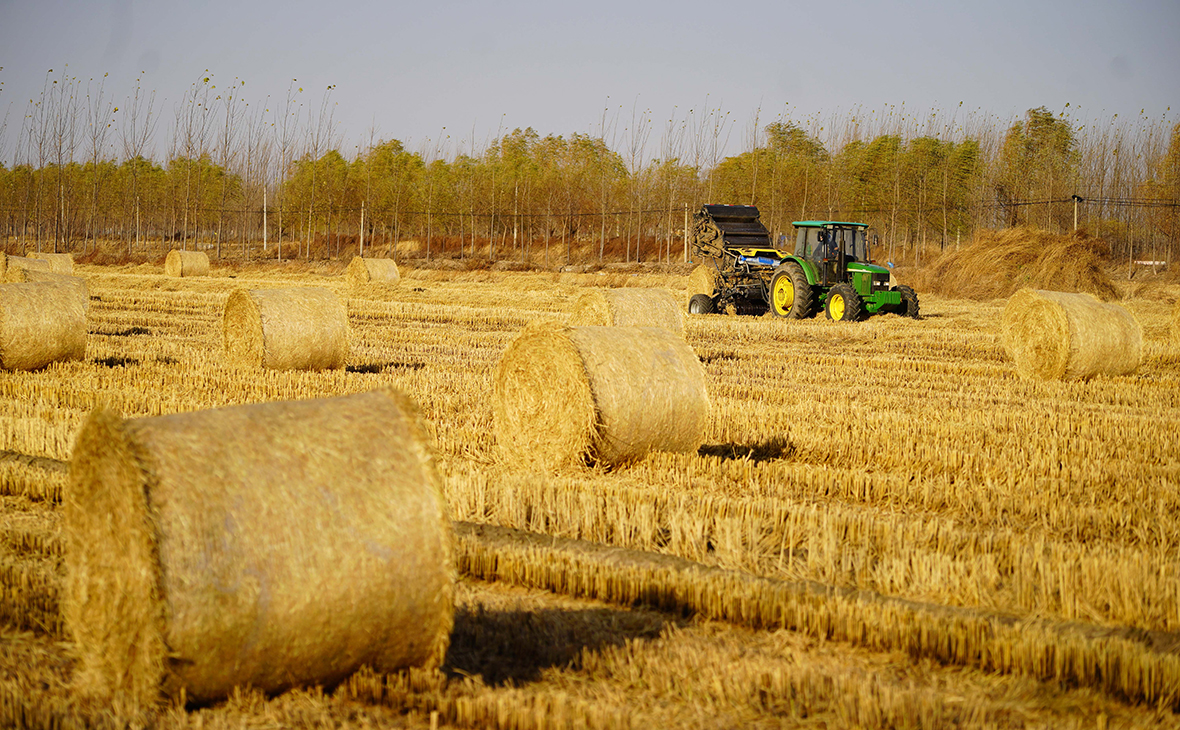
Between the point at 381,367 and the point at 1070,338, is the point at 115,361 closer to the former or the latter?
the point at 381,367

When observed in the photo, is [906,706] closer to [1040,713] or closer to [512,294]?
[1040,713]

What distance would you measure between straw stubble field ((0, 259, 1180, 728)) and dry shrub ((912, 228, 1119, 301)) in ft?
57.0

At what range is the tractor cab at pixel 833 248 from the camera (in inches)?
803

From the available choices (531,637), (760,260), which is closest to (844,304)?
(760,260)

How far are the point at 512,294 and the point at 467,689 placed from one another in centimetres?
2467

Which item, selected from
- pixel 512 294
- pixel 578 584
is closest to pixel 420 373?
pixel 578 584

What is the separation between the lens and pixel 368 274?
30078mm

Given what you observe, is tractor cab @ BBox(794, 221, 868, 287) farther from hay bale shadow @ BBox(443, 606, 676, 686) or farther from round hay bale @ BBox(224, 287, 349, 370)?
hay bale shadow @ BBox(443, 606, 676, 686)

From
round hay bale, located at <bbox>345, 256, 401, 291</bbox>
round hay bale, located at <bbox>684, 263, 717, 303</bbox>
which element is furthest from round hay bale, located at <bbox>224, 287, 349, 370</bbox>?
round hay bale, located at <bbox>345, 256, 401, 291</bbox>

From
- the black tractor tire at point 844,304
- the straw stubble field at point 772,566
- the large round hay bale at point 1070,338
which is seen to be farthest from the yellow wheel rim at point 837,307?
the straw stubble field at point 772,566

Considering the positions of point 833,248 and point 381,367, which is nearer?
point 381,367

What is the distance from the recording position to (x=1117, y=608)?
15.1 ft

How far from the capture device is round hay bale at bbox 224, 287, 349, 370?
1196 centimetres

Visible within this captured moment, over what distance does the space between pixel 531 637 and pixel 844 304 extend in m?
16.3
